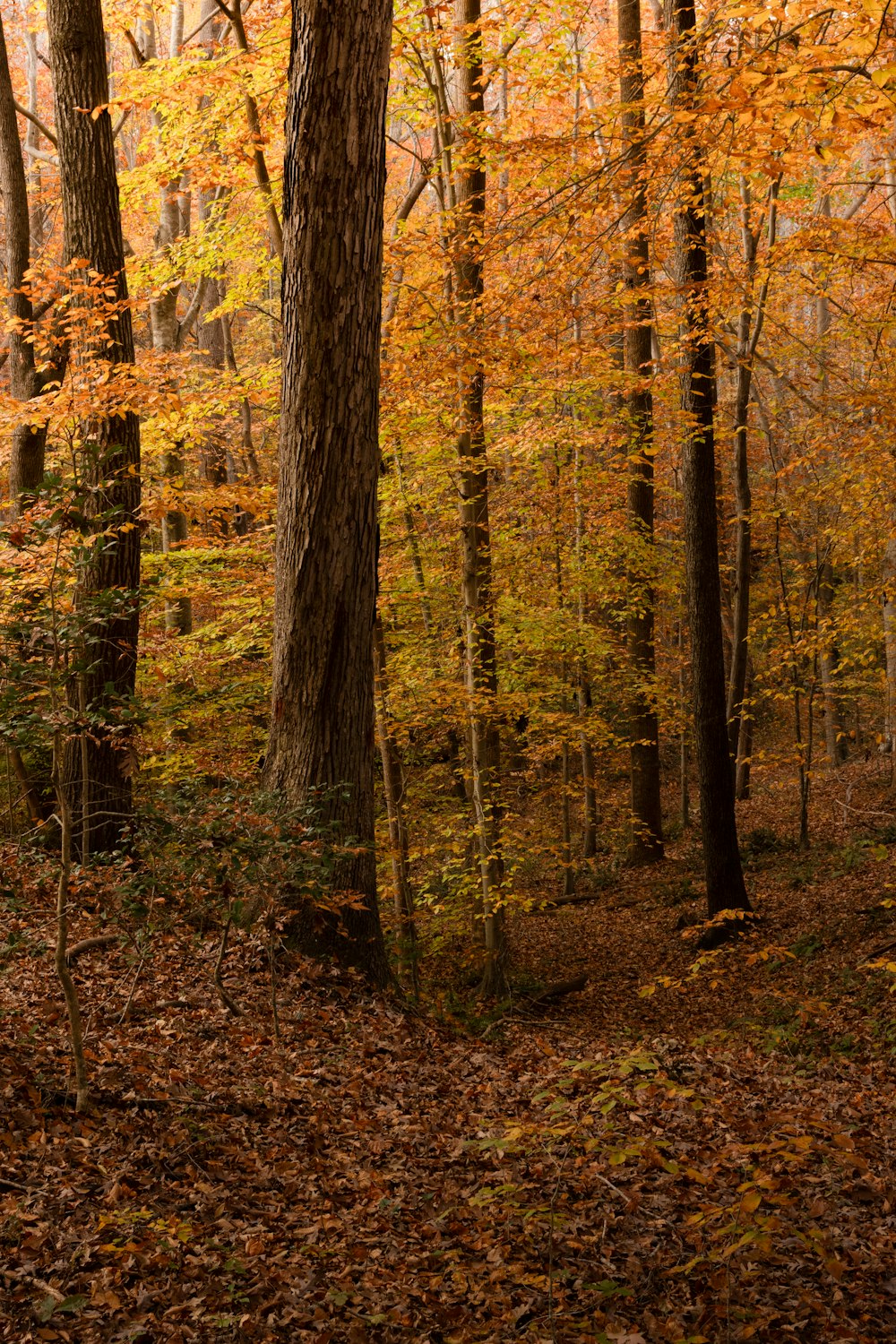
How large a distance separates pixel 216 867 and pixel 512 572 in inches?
326

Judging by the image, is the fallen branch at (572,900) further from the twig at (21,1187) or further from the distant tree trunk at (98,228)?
the twig at (21,1187)

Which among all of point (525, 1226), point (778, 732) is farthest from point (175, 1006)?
point (778, 732)

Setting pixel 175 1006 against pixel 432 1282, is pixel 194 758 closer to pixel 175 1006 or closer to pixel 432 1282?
pixel 175 1006

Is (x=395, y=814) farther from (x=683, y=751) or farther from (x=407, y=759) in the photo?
(x=683, y=751)

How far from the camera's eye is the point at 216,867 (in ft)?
15.6

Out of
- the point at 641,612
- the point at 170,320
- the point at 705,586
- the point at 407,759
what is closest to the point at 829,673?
the point at 641,612

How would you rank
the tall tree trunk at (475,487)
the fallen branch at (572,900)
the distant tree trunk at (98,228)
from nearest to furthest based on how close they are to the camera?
the distant tree trunk at (98,228) → the tall tree trunk at (475,487) → the fallen branch at (572,900)

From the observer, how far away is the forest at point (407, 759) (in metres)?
3.45

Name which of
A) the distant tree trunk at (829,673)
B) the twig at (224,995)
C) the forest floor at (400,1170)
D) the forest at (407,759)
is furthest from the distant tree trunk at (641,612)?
the twig at (224,995)

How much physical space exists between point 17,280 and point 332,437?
20.8 feet

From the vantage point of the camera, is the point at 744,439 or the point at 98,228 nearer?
the point at 98,228

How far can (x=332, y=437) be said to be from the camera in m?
6.02

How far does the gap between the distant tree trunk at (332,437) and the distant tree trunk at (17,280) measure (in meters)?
4.77

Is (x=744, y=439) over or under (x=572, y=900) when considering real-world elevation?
over
